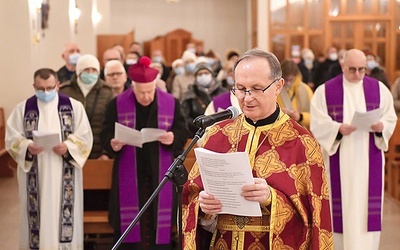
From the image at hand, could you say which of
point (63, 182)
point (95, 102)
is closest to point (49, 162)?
point (63, 182)

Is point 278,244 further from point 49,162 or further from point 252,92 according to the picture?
point 49,162

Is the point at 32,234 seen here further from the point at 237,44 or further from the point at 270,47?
the point at 237,44

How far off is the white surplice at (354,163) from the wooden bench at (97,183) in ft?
6.31

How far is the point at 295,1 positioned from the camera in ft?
66.1

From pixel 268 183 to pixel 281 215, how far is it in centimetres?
16

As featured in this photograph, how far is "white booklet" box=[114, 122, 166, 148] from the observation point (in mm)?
6363

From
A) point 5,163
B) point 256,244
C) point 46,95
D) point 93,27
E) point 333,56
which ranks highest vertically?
point 93,27

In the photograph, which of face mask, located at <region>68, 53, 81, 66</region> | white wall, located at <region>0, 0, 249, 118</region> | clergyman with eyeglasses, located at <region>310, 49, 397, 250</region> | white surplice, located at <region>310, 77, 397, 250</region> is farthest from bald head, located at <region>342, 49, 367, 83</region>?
white wall, located at <region>0, 0, 249, 118</region>

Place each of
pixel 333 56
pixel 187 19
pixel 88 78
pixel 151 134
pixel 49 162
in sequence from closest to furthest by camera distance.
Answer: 1. pixel 151 134
2. pixel 49 162
3. pixel 88 78
4. pixel 333 56
5. pixel 187 19

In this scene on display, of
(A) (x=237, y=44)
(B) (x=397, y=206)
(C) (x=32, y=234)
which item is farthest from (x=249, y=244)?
(A) (x=237, y=44)

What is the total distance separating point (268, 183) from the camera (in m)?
3.50

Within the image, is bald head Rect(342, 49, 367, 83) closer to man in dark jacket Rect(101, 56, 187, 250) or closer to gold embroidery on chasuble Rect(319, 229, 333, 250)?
man in dark jacket Rect(101, 56, 187, 250)

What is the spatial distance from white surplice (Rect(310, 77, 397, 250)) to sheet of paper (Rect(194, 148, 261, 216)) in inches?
142

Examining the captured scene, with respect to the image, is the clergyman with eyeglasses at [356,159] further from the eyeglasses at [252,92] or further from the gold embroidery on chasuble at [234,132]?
the eyeglasses at [252,92]
